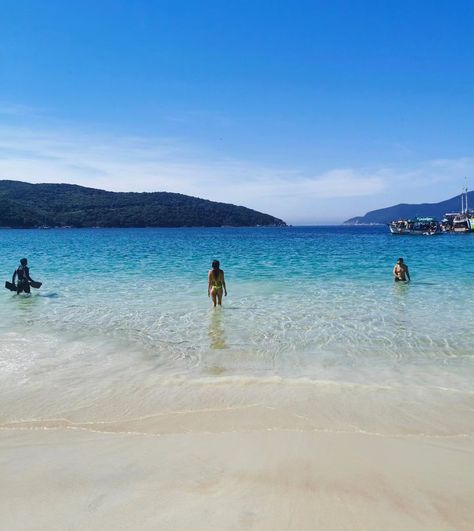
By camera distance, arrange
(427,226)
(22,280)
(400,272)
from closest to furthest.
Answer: (22,280), (400,272), (427,226)

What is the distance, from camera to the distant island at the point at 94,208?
130 meters

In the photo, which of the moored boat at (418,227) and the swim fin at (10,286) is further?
the moored boat at (418,227)

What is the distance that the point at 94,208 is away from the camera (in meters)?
149

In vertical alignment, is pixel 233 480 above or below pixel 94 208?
below

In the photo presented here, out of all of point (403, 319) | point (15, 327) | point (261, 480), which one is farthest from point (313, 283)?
point (261, 480)

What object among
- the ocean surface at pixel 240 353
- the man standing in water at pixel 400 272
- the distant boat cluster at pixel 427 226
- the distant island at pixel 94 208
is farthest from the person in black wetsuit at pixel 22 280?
the distant island at pixel 94 208

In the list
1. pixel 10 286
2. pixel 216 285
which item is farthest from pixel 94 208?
pixel 216 285

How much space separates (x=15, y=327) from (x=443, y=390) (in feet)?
30.3

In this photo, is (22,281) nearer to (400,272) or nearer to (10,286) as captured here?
(10,286)

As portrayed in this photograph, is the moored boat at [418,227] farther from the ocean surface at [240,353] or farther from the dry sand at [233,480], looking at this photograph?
the dry sand at [233,480]

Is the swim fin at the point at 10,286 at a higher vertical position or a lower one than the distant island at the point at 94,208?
lower

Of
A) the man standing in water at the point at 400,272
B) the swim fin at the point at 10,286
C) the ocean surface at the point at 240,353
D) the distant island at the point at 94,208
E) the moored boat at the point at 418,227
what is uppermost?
the distant island at the point at 94,208

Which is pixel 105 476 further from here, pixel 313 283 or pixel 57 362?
pixel 313 283

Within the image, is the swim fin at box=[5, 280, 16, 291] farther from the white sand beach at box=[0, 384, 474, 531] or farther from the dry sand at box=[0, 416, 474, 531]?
the dry sand at box=[0, 416, 474, 531]
